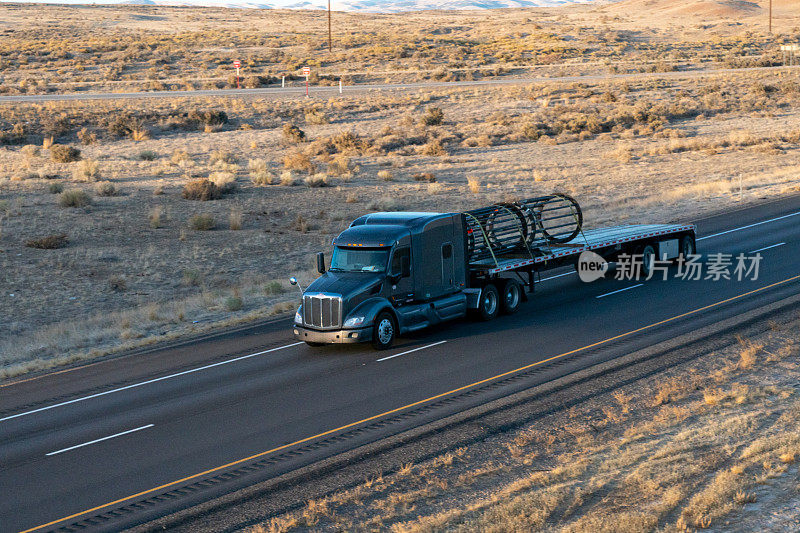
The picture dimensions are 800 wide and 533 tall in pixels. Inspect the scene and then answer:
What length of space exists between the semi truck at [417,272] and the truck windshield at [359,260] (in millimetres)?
21

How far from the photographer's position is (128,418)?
48.6 feet

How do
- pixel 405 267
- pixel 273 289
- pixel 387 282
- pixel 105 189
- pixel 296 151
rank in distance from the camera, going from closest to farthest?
A: pixel 387 282, pixel 405 267, pixel 273 289, pixel 105 189, pixel 296 151

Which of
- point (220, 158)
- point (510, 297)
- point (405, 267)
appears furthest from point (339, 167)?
point (405, 267)

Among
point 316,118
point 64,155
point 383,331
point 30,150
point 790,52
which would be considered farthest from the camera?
point 790,52

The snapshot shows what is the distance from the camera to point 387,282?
1852cm

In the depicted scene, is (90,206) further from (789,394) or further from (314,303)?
(789,394)

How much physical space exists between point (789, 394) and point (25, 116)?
2189 inches

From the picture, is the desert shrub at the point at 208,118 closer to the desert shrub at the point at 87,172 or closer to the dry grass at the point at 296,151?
the dry grass at the point at 296,151

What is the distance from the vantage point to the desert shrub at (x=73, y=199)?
34.8m

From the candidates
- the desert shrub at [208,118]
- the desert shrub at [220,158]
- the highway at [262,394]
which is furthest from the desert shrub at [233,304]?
the desert shrub at [208,118]

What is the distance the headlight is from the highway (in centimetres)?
70

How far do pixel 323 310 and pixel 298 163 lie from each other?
2892 cm

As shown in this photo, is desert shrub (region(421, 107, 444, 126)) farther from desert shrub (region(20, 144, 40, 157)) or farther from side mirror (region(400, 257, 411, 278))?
side mirror (region(400, 257, 411, 278))

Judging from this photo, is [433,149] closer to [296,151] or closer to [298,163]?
[296,151]
